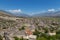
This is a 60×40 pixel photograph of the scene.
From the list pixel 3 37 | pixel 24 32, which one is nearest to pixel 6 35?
pixel 3 37

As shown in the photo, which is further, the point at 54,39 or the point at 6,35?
the point at 54,39

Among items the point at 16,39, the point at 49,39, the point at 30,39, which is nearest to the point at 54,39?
the point at 49,39

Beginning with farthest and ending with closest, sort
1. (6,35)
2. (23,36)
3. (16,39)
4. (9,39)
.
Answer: (23,36)
(16,39)
(6,35)
(9,39)

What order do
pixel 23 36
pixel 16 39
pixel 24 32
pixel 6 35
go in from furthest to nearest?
pixel 24 32, pixel 23 36, pixel 16 39, pixel 6 35

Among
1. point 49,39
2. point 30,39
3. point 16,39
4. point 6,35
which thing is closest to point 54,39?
point 49,39

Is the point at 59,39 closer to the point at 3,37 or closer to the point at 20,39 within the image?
the point at 20,39

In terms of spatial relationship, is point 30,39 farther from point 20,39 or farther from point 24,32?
point 24,32

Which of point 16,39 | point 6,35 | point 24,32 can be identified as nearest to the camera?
point 6,35

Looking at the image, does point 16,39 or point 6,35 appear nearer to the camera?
point 6,35
